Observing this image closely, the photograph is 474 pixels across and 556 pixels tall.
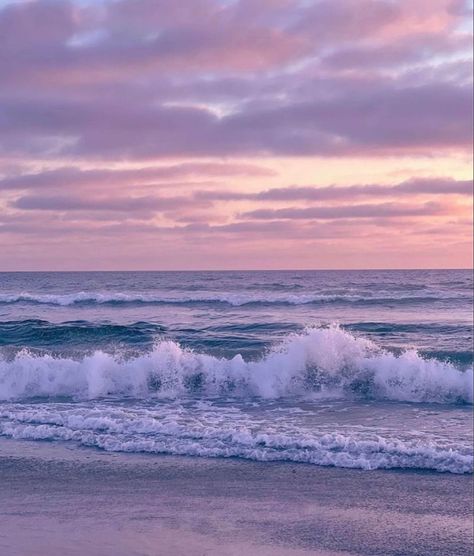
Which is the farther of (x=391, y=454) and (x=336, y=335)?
(x=336, y=335)

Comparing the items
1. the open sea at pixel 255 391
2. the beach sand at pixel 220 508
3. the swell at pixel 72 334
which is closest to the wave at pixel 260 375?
the open sea at pixel 255 391

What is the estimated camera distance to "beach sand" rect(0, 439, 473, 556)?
6.47 m

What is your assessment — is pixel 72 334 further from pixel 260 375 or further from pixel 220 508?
pixel 220 508

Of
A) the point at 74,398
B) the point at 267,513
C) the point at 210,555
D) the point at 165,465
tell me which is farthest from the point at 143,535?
the point at 74,398

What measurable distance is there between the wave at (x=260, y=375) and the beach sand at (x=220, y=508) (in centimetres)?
551

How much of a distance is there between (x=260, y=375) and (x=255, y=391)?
0.59m

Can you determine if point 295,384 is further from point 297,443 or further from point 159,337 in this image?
point 159,337

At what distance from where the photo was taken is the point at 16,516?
723 cm

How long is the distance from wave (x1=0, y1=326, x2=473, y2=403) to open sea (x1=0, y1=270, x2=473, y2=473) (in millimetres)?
30

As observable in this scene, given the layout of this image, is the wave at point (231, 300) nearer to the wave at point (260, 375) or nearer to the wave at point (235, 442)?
the wave at point (260, 375)

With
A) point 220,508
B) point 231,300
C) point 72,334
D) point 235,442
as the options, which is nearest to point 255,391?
point 235,442

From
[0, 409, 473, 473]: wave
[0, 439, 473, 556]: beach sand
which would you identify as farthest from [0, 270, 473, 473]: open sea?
[0, 439, 473, 556]: beach sand

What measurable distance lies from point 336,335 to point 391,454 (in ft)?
24.8

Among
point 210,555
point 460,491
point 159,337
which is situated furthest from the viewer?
point 159,337
